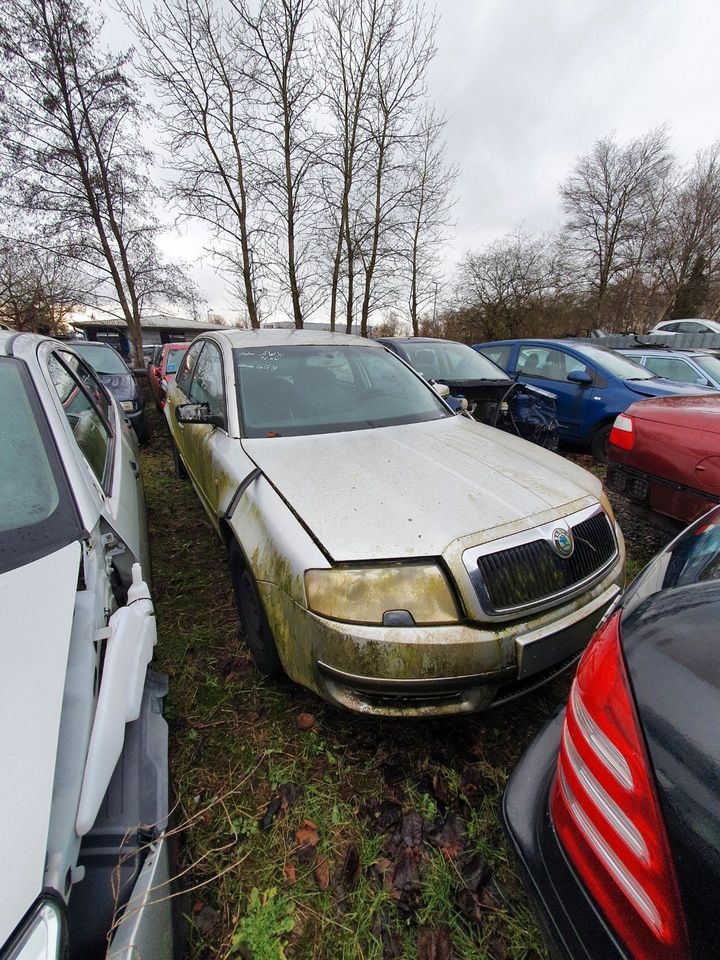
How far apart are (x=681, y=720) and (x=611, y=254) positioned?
32.8 m

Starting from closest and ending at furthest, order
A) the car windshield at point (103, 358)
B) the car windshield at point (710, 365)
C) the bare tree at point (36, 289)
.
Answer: the car windshield at point (710, 365) < the car windshield at point (103, 358) < the bare tree at point (36, 289)

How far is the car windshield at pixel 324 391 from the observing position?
2.49 meters

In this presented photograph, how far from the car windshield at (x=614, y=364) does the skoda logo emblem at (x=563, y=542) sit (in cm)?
471

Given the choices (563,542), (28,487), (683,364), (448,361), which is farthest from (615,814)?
(683,364)

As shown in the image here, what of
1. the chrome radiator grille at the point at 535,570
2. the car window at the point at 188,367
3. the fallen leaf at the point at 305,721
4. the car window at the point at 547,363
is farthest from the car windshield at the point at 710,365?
the fallen leaf at the point at 305,721

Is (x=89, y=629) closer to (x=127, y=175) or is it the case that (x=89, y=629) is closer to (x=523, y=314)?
(x=127, y=175)

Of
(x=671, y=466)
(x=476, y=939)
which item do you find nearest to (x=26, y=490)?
(x=476, y=939)

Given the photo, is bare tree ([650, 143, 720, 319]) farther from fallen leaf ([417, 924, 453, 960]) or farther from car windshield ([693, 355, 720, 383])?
fallen leaf ([417, 924, 453, 960])

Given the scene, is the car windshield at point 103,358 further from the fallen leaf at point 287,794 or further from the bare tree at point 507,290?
the bare tree at point 507,290

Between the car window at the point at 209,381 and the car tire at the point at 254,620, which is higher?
the car window at the point at 209,381

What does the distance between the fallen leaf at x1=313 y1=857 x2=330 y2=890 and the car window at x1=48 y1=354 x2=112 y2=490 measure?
70.5 inches

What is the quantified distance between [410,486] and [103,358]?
7.88 m

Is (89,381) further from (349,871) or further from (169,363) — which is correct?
(169,363)

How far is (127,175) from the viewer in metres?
10.7
